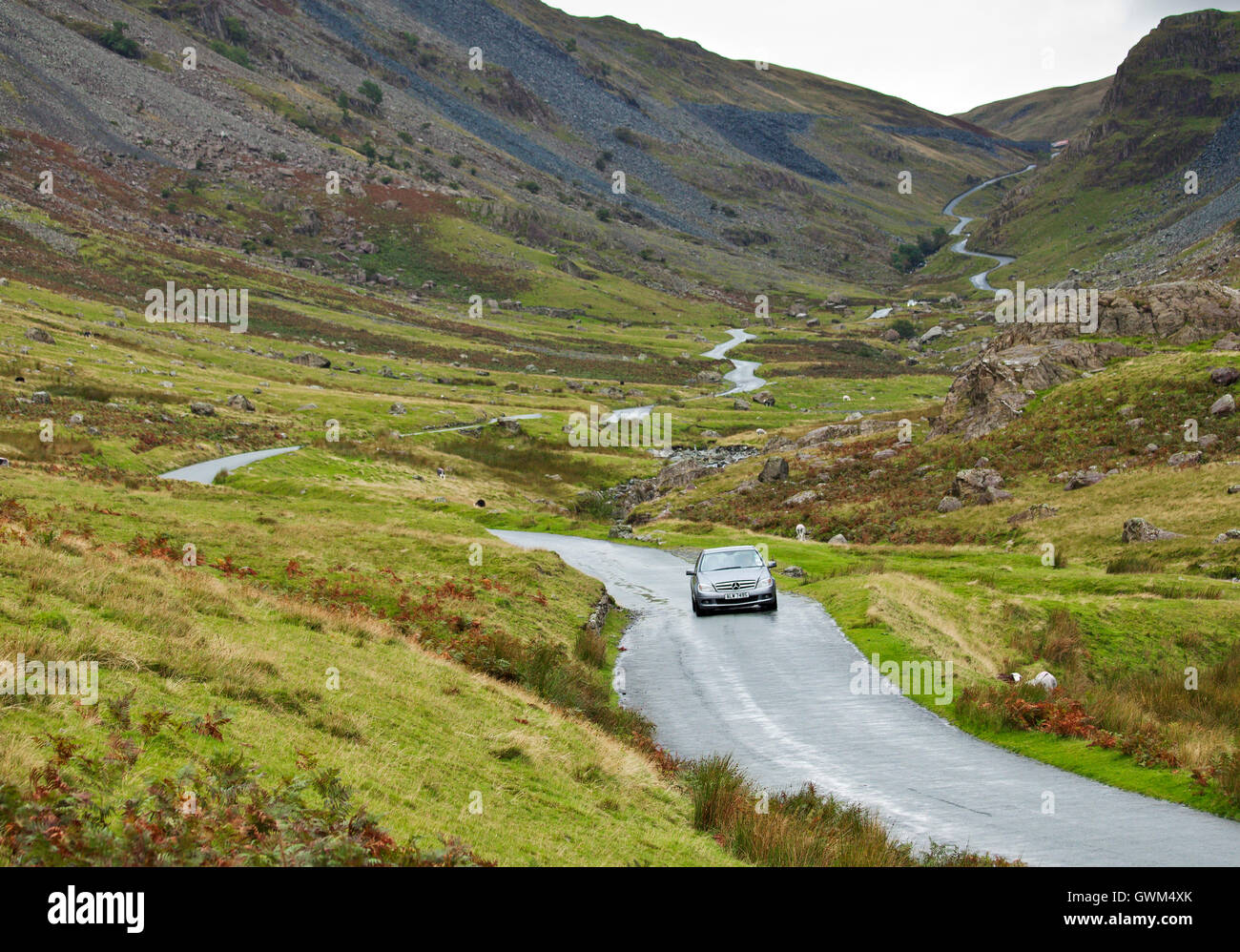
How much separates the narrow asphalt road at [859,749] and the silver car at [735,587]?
1.75 feet

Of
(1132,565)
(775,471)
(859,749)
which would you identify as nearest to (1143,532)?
(1132,565)

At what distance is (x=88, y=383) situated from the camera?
68.1m

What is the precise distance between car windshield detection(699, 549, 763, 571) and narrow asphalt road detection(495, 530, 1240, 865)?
1833 mm

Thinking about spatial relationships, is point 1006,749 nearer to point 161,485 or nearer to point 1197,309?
point 161,485

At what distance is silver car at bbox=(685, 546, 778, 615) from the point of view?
32.4 m

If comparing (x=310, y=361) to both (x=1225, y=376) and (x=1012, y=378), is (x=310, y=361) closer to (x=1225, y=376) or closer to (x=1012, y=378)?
(x=1012, y=378)

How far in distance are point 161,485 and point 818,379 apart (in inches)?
4589

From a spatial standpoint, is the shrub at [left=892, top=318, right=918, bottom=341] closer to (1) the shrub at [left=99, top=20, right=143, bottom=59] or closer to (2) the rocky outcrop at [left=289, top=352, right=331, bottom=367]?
(2) the rocky outcrop at [left=289, top=352, right=331, bottom=367]

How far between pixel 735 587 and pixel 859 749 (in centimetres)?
1366

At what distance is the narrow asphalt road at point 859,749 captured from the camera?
1370cm

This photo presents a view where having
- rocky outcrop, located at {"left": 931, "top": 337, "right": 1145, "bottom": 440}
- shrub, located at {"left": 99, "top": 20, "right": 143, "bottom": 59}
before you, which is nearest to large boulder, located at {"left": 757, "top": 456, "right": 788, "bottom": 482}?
rocky outcrop, located at {"left": 931, "top": 337, "right": 1145, "bottom": 440}

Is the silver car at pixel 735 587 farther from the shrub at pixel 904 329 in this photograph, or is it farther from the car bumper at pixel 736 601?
the shrub at pixel 904 329

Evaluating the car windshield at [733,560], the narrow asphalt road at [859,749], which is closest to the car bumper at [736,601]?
the narrow asphalt road at [859,749]
